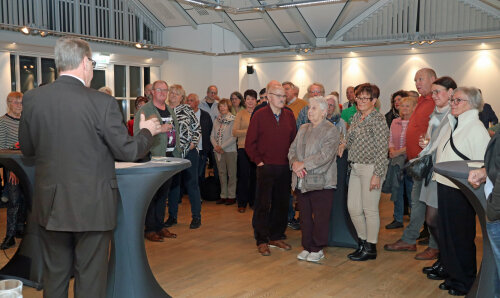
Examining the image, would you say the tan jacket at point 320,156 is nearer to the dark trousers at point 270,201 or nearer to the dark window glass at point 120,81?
the dark trousers at point 270,201

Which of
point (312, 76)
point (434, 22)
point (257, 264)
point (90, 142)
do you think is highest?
point (434, 22)

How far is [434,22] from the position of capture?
11117 mm

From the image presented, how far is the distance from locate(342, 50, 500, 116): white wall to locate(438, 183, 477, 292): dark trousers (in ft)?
26.2

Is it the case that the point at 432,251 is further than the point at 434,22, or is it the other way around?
the point at 434,22

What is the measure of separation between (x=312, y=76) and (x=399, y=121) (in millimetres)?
7192

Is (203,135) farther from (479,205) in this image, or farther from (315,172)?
(479,205)

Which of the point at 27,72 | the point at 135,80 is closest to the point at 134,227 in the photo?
the point at 27,72

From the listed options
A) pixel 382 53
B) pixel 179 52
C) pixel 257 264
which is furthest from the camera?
pixel 179 52

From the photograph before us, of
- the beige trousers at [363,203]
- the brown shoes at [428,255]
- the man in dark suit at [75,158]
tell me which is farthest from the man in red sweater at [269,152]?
the man in dark suit at [75,158]

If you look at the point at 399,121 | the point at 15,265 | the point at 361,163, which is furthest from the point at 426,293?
the point at 15,265

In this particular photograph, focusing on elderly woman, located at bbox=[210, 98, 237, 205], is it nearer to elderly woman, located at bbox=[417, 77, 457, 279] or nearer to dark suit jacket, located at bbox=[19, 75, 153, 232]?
elderly woman, located at bbox=[417, 77, 457, 279]

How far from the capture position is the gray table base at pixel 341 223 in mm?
5312

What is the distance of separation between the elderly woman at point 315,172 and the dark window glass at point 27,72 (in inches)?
344

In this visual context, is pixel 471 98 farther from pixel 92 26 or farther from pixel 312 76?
pixel 92 26
